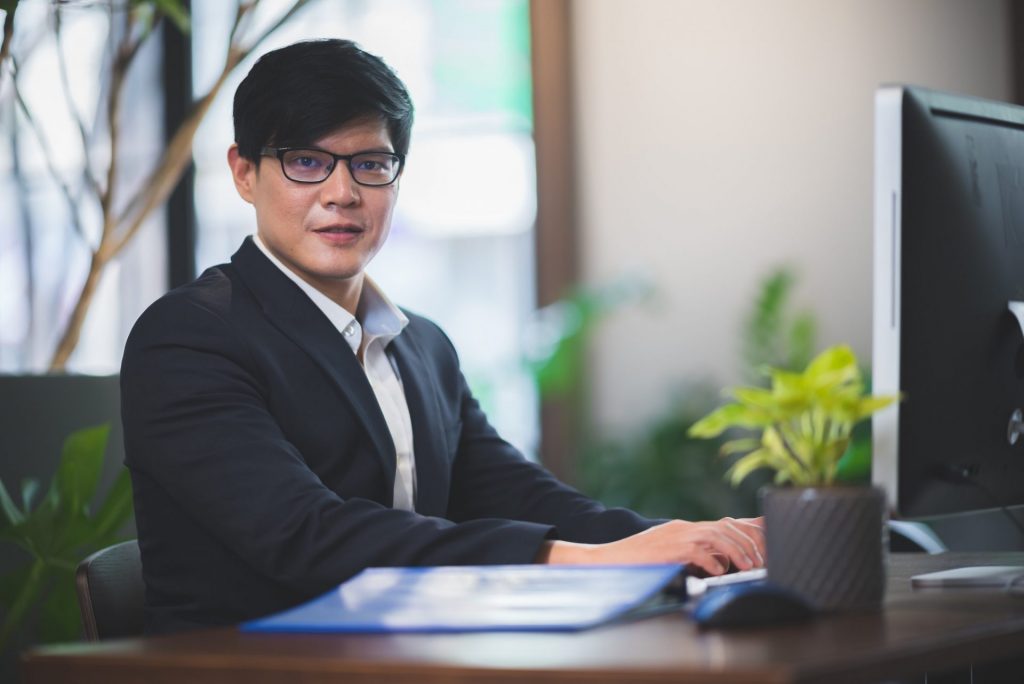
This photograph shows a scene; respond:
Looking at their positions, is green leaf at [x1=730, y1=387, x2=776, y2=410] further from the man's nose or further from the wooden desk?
the man's nose

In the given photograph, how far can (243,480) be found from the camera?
5.13 ft

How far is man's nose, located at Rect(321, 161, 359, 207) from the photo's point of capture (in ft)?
6.36

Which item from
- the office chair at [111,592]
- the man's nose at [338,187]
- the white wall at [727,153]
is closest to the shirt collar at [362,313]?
the man's nose at [338,187]

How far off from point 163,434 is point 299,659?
0.66 m

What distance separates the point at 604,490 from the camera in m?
4.18

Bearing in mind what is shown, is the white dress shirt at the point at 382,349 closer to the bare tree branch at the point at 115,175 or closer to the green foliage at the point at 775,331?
the bare tree branch at the point at 115,175

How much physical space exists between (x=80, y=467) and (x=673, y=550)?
4.51ft

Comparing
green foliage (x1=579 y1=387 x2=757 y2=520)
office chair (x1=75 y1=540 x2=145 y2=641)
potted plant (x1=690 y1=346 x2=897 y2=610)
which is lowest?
green foliage (x1=579 y1=387 x2=757 y2=520)

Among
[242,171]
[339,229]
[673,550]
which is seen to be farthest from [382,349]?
[673,550]

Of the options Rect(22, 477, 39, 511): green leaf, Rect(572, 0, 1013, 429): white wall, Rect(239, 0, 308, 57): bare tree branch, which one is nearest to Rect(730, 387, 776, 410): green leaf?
Rect(22, 477, 39, 511): green leaf

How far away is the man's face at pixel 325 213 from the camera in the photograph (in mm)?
1940

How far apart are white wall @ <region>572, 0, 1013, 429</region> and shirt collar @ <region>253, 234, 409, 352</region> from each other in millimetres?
2176

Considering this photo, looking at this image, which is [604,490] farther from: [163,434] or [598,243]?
[163,434]

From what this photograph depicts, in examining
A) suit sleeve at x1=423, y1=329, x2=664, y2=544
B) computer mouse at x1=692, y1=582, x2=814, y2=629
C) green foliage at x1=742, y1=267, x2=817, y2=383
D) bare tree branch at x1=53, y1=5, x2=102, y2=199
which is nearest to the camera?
computer mouse at x1=692, y1=582, x2=814, y2=629
